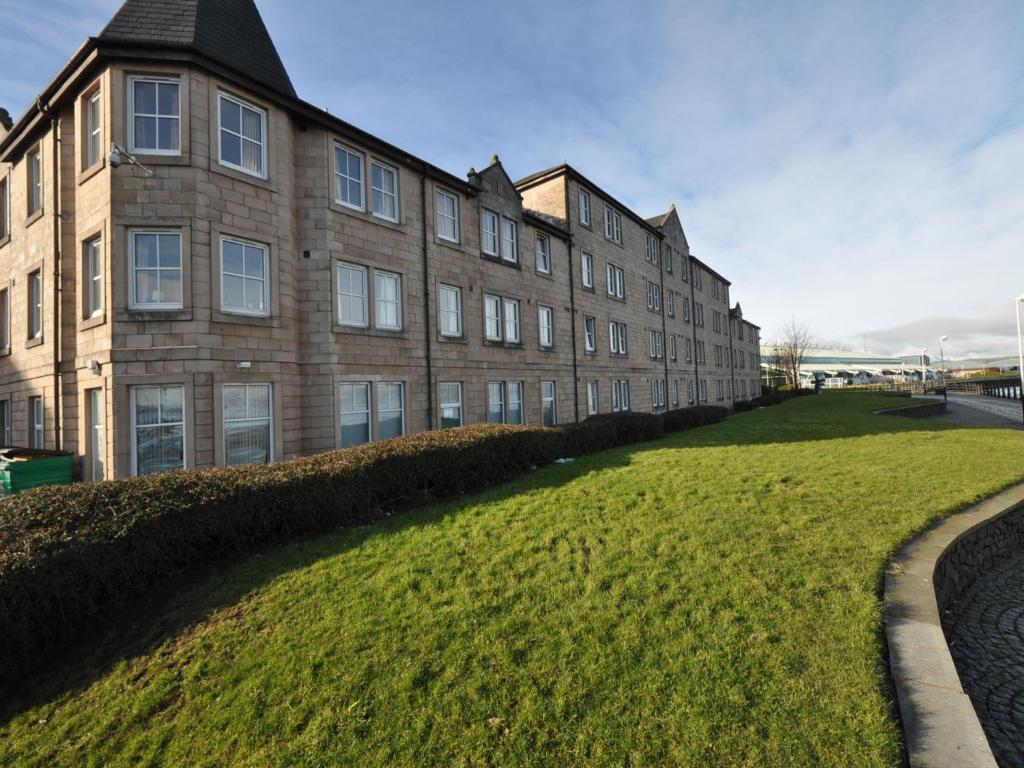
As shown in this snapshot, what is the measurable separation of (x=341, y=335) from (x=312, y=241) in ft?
8.41

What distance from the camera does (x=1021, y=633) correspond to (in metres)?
5.73

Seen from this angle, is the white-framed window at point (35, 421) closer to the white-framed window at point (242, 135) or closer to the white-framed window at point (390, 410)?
the white-framed window at point (242, 135)

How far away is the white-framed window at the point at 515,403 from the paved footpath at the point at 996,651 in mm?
13661

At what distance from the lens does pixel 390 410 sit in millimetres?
14367

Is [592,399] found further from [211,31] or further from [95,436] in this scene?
[211,31]

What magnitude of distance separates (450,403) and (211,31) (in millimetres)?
11377

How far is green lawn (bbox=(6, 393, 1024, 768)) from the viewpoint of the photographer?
3.44 m

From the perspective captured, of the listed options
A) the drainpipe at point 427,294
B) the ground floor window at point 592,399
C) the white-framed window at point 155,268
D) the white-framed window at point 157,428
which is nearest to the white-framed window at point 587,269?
the ground floor window at point 592,399

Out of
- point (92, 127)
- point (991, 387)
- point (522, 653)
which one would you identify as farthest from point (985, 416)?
point (991, 387)

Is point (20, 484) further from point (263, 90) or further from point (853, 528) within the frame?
point (853, 528)

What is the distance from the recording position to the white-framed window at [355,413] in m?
13.1

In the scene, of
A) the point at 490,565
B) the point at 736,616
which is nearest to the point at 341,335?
the point at 490,565

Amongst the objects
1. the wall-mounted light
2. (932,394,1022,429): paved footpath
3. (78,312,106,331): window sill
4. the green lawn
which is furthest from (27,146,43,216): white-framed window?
(932,394,1022,429): paved footpath

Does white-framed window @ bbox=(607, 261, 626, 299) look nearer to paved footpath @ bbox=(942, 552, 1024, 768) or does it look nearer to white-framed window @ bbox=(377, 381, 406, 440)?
white-framed window @ bbox=(377, 381, 406, 440)
